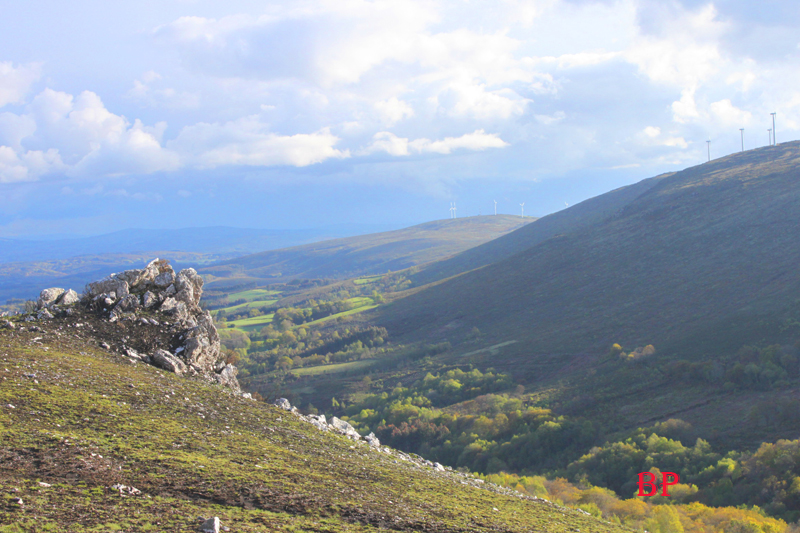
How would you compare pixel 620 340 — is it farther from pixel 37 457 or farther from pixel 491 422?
pixel 37 457

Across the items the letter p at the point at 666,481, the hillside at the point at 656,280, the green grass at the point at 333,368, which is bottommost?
the green grass at the point at 333,368

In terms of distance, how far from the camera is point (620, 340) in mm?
106500

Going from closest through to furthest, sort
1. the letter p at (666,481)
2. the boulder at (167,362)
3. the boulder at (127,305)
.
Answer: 1. the boulder at (167,362)
2. the boulder at (127,305)
3. the letter p at (666,481)

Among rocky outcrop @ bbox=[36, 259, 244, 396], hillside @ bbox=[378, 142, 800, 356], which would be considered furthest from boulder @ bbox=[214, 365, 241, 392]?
hillside @ bbox=[378, 142, 800, 356]

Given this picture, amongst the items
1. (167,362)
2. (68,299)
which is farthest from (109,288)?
(167,362)

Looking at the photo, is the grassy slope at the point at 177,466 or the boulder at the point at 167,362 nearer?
the grassy slope at the point at 177,466

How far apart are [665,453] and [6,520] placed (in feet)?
195

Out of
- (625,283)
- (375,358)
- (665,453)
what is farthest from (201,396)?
(625,283)

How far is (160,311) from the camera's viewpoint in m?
30.9

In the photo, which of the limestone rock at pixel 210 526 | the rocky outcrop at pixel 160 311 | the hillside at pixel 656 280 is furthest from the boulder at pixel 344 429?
the hillside at pixel 656 280

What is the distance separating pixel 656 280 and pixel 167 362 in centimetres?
13361

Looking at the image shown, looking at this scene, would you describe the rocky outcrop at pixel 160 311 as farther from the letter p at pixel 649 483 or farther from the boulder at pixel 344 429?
the letter p at pixel 649 483

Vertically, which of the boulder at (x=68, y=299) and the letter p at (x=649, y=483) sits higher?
the boulder at (x=68, y=299)

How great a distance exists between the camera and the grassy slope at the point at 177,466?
11844 mm
